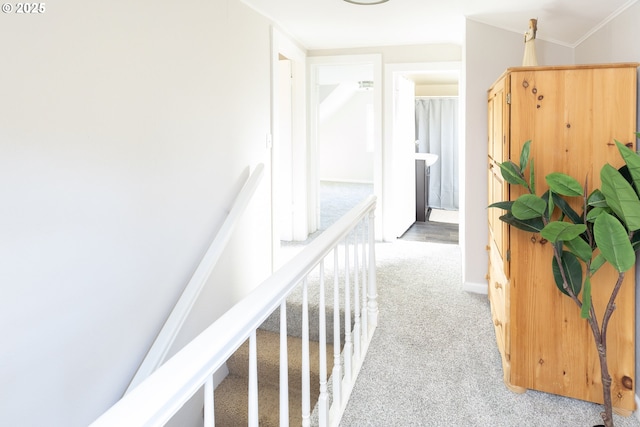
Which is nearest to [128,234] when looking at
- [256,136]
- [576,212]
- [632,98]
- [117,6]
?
[117,6]

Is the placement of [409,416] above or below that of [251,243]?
below

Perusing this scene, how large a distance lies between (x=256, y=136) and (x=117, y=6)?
1.50 meters

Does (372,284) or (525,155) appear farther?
(372,284)

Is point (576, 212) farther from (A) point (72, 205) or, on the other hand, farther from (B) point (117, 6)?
(B) point (117, 6)

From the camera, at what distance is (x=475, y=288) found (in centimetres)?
306

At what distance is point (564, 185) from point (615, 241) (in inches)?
10.5

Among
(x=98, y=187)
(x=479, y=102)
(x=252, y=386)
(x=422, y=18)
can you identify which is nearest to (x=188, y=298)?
(x=98, y=187)

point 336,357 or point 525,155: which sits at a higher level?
point 525,155

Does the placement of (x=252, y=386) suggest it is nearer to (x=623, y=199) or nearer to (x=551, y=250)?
(x=623, y=199)

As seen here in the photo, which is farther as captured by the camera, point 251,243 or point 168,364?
point 251,243

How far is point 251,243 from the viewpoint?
3.16 meters

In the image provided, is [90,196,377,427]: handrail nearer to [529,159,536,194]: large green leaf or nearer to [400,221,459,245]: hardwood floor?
[529,159,536,194]: large green leaf

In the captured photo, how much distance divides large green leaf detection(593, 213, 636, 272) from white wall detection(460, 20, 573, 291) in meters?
1.68

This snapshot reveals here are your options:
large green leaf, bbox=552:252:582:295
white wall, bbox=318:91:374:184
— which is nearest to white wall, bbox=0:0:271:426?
large green leaf, bbox=552:252:582:295
